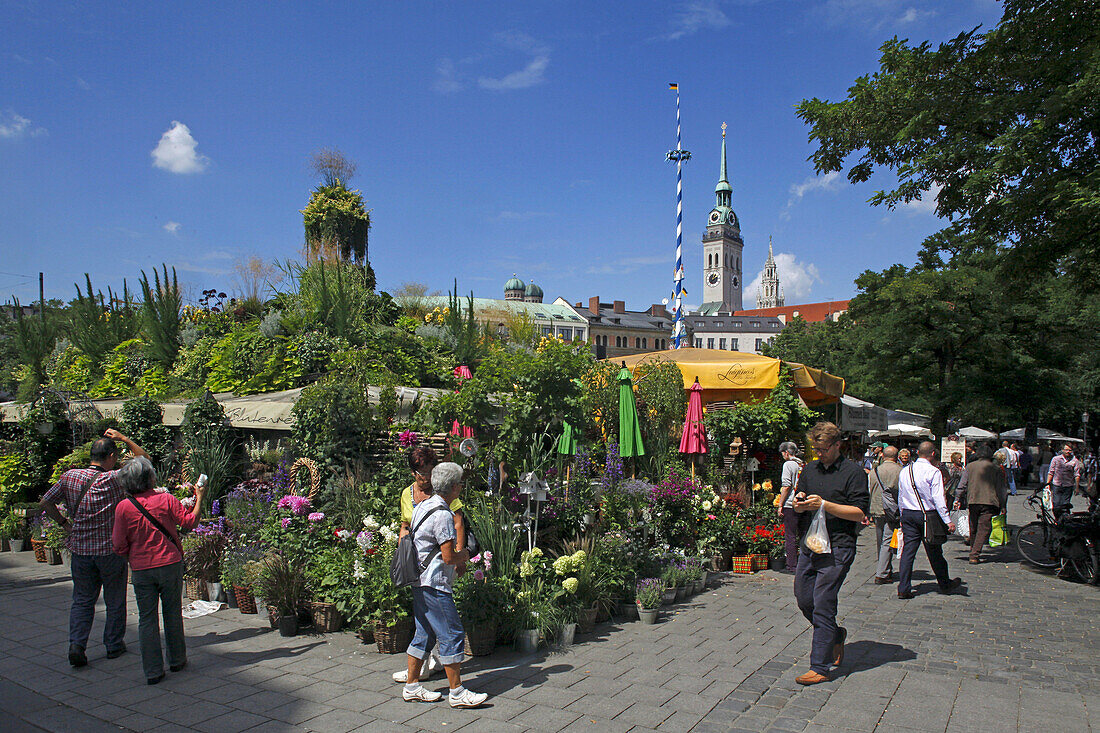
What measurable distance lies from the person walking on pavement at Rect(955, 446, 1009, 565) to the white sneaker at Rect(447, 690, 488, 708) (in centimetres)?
858

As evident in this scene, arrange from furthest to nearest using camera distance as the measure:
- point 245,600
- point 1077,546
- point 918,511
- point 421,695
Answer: point 1077,546 → point 918,511 → point 245,600 → point 421,695

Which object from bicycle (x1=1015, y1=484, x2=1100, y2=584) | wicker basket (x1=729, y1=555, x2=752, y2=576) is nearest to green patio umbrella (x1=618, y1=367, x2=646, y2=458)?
wicker basket (x1=729, y1=555, x2=752, y2=576)

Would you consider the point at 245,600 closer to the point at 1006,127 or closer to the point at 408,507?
the point at 408,507

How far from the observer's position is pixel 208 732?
384 cm

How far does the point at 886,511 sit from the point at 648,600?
4.19m

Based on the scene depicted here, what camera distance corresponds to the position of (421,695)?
4.21 m

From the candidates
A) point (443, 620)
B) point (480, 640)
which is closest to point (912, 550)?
point (480, 640)

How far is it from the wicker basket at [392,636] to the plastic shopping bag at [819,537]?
3089 millimetres

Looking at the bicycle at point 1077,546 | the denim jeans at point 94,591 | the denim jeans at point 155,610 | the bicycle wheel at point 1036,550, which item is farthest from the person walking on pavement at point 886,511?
the denim jeans at point 94,591

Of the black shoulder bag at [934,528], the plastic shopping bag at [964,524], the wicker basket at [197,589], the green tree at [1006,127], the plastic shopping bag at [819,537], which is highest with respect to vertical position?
the green tree at [1006,127]

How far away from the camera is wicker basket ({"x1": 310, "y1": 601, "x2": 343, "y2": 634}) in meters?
5.64

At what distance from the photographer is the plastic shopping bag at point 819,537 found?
4.61 metres

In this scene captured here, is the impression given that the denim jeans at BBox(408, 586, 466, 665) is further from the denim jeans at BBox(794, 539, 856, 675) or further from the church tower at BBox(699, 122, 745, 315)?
the church tower at BBox(699, 122, 745, 315)

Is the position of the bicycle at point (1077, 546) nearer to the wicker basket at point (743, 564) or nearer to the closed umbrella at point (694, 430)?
the wicker basket at point (743, 564)
